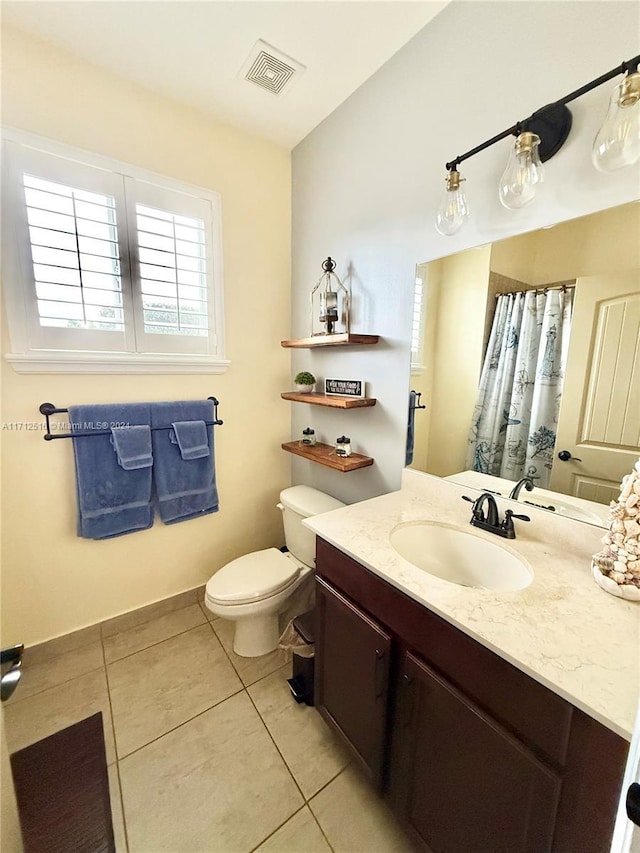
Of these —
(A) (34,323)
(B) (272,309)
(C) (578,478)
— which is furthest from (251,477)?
(C) (578,478)

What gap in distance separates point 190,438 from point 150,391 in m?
0.32

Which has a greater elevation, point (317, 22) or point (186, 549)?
point (317, 22)

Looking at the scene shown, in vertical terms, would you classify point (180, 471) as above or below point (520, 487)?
below

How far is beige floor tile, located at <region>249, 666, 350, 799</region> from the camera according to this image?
3.90ft

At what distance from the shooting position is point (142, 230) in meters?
1.62

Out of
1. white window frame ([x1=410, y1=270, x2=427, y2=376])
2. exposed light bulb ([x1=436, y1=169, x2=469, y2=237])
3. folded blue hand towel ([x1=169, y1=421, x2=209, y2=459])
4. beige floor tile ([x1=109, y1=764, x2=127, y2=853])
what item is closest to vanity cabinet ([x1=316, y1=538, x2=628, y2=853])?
beige floor tile ([x1=109, y1=764, x2=127, y2=853])

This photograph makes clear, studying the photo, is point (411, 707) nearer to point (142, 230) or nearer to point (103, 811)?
point (103, 811)

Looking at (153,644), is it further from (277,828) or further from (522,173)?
(522,173)

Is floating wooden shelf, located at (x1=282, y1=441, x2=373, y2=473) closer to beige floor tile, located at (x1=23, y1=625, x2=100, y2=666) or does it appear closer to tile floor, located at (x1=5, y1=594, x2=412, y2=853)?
tile floor, located at (x1=5, y1=594, x2=412, y2=853)

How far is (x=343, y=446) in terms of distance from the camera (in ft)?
5.74

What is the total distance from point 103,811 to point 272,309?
225 centimetres

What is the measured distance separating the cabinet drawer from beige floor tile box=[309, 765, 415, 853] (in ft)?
2.27

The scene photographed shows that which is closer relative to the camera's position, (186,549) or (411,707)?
(411,707)

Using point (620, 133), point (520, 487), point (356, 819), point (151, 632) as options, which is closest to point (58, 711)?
point (151, 632)
